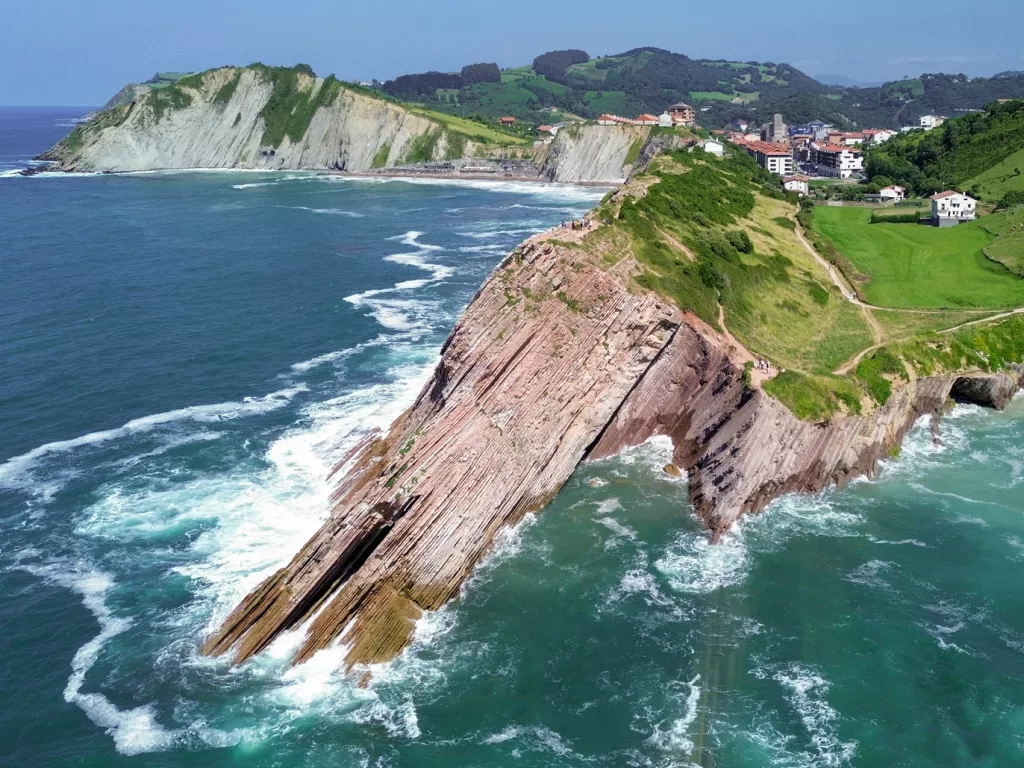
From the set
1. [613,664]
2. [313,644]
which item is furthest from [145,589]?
[613,664]

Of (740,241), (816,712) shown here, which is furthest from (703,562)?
(740,241)

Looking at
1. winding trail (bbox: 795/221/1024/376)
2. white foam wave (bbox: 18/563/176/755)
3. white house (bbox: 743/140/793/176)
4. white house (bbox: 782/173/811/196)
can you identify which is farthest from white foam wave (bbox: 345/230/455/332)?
white house (bbox: 743/140/793/176)

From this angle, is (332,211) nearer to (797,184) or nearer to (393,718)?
(797,184)

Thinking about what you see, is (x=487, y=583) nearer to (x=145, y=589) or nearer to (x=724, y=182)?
(x=145, y=589)

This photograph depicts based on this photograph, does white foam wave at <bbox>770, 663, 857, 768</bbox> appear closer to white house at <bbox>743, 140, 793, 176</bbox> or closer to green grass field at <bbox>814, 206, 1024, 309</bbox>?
green grass field at <bbox>814, 206, 1024, 309</bbox>

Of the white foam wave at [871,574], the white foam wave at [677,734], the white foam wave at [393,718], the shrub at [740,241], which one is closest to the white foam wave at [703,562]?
the white foam wave at [871,574]

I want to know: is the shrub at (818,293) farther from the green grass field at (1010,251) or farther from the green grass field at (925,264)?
the green grass field at (1010,251)
